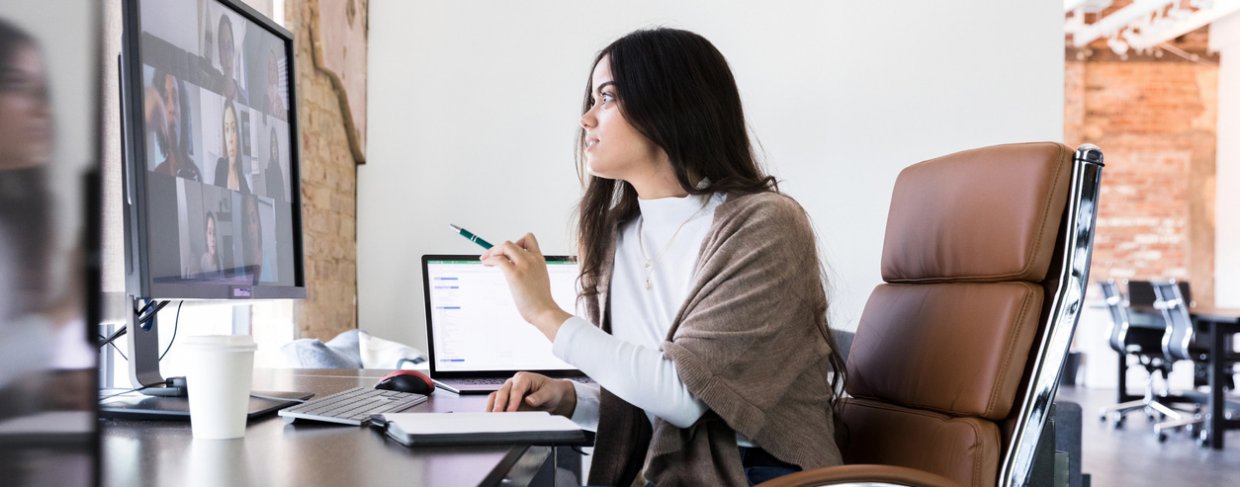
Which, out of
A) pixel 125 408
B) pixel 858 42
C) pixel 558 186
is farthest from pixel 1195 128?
pixel 125 408

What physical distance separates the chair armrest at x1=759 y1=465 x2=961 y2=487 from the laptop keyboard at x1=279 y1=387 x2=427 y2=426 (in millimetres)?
470

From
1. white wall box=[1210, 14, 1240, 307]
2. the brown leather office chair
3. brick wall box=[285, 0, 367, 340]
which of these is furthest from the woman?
white wall box=[1210, 14, 1240, 307]

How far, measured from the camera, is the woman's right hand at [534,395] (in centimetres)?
134

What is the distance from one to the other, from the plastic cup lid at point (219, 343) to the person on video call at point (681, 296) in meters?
0.38

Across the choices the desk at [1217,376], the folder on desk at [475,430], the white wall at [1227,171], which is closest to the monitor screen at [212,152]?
the folder on desk at [475,430]

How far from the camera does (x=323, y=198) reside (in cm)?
356

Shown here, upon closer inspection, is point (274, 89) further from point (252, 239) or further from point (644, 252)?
point (644, 252)

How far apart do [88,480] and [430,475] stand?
427 millimetres

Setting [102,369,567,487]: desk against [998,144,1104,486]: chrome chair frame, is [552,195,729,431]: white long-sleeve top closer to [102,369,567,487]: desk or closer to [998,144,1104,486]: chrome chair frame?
[102,369,567,487]: desk

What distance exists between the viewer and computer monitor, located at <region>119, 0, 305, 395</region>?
1134 mm

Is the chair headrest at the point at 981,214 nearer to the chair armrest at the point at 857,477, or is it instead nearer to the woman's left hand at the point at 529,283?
the chair armrest at the point at 857,477

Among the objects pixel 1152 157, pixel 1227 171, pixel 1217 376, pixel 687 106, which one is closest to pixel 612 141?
pixel 687 106

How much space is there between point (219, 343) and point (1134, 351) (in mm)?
7724

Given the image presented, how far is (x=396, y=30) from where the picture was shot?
158 inches
